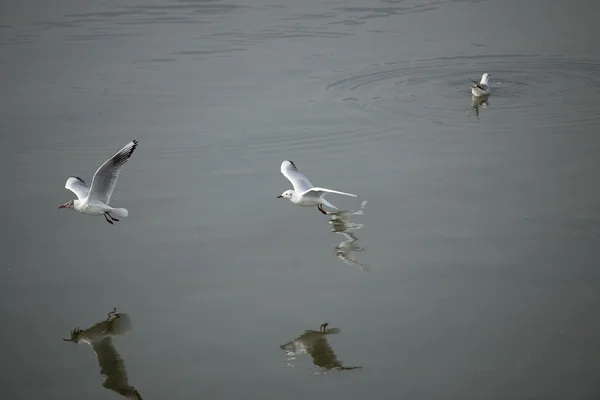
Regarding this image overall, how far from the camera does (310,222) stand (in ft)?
38.3

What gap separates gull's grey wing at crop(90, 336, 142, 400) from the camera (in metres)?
8.18

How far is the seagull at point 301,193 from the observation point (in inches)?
445

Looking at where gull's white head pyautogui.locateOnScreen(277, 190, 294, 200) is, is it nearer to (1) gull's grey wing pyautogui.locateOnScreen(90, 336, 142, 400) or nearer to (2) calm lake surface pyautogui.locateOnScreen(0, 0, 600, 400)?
(2) calm lake surface pyautogui.locateOnScreen(0, 0, 600, 400)

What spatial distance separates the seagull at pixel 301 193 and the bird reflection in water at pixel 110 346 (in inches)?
117

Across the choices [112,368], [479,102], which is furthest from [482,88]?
[112,368]

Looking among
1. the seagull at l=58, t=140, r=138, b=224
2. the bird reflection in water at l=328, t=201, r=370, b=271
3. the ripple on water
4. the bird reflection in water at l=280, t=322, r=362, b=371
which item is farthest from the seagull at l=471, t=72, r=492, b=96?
the bird reflection in water at l=280, t=322, r=362, b=371

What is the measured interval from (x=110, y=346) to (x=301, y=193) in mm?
3584

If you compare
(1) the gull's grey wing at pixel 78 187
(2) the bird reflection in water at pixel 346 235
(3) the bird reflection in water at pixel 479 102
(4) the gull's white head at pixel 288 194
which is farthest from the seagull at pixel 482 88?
(1) the gull's grey wing at pixel 78 187

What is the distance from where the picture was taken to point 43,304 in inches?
381

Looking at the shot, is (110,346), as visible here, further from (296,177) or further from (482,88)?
(482,88)

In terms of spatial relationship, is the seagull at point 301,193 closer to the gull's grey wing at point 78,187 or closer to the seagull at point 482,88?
the gull's grey wing at point 78,187

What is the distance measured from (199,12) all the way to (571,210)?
16.9m

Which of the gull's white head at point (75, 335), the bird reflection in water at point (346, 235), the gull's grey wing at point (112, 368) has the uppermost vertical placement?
the bird reflection in water at point (346, 235)

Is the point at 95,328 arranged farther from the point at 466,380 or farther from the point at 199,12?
the point at 199,12
